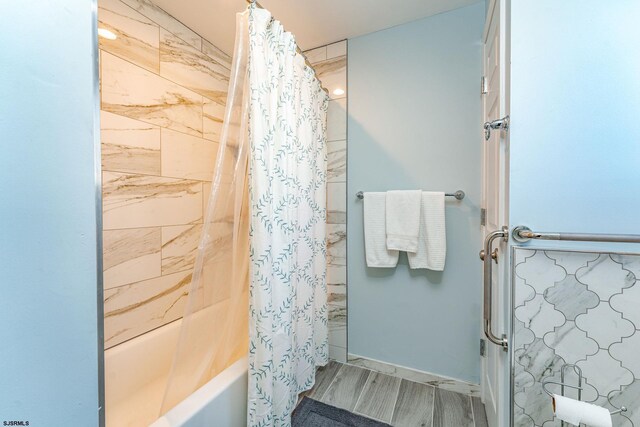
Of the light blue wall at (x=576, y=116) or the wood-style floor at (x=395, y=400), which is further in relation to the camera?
the wood-style floor at (x=395, y=400)

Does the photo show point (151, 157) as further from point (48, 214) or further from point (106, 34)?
point (48, 214)

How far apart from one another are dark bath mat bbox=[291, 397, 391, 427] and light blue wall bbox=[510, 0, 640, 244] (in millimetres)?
1211

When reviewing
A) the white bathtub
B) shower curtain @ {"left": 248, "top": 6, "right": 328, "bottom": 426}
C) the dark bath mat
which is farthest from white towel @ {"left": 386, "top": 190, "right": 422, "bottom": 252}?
the white bathtub

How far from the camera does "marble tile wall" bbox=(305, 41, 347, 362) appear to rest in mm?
1691

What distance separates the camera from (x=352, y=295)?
1.69m

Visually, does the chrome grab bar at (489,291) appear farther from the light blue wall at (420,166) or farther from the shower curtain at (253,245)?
the shower curtain at (253,245)

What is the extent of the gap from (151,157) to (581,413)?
1.96 meters

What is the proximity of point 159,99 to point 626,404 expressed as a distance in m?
2.29

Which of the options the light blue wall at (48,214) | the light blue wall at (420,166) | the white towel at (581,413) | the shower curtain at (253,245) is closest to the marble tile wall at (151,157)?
the shower curtain at (253,245)

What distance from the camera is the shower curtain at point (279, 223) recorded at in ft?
3.15

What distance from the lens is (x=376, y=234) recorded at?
156 cm

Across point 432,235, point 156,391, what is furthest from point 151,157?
point 432,235

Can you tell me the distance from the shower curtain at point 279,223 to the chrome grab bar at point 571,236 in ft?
2.89

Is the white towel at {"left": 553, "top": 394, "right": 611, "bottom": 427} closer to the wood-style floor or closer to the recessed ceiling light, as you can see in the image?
the wood-style floor
